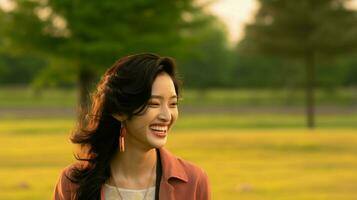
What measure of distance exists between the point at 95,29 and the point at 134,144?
26.5 metres

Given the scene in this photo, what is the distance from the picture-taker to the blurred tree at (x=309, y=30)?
34.6 metres

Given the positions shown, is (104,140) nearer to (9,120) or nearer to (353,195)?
(353,195)

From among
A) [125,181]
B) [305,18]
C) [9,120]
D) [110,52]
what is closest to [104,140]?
[125,181]

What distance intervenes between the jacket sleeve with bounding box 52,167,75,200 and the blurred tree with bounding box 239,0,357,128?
104ft

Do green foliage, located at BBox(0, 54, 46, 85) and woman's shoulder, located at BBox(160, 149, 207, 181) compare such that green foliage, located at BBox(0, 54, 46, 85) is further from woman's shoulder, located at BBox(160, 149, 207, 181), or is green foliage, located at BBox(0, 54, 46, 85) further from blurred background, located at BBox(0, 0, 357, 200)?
woman's shoulder, located at BBox(160, 149, 207, 181)

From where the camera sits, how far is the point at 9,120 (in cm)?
3934

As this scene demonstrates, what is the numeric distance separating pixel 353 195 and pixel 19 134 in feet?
60.2

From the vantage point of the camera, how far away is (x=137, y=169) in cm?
318

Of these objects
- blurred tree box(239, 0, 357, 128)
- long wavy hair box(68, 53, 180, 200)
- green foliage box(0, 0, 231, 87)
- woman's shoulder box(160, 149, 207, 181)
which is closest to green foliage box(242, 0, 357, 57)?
blurred tree box(239, 0, 357, 128)

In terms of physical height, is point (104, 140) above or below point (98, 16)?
below

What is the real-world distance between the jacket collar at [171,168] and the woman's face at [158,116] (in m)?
0.07

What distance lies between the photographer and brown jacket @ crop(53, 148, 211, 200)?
3.06 m

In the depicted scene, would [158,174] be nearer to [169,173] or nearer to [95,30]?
[169,173]

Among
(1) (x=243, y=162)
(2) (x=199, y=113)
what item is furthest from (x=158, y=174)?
(2) (x=199, y=113)
